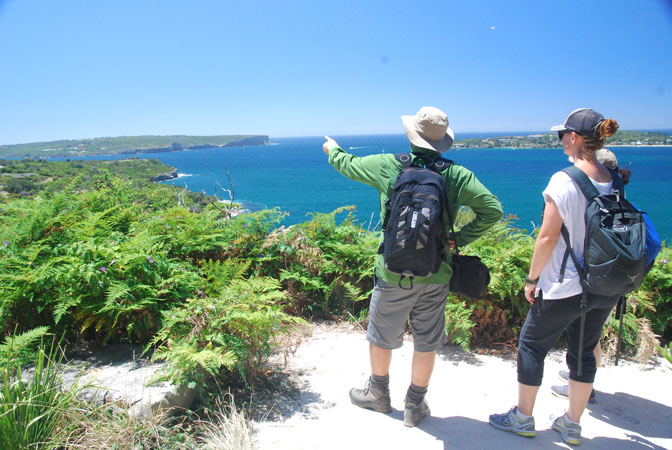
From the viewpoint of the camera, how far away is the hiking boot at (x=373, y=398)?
9.16ft

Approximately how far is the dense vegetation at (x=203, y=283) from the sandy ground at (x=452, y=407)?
1.12 ft

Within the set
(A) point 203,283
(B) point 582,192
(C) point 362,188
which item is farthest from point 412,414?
(C) point 362,188

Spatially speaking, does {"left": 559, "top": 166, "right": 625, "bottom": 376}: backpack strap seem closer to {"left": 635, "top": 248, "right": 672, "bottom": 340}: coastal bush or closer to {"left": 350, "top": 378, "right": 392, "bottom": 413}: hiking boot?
{"left": 350, "top": 378, "right": 392, "bottom": 413}: hiking boot

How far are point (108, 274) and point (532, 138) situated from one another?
19593 centimetres

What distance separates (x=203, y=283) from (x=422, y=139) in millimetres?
2184

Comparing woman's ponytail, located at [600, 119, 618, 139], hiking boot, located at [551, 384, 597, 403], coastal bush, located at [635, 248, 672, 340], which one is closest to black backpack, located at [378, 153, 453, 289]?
woman's ponytail, located at [600, 119, 618, 139]

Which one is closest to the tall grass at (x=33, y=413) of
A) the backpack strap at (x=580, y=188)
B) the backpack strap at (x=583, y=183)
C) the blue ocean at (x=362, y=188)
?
the backpack strap at (x=580, y=188)

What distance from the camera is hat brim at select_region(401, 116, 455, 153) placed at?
2377mm

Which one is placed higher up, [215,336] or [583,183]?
[583,183]

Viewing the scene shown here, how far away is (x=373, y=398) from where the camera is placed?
9.28 ft

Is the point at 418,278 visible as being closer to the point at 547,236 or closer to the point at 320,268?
the point at 547,236

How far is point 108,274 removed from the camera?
123 inches

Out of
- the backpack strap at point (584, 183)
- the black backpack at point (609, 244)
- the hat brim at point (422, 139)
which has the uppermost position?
the hat brim at point (422, 139)

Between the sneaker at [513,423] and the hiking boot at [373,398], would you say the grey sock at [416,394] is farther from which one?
the sneaker at [513,423]
